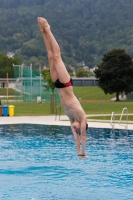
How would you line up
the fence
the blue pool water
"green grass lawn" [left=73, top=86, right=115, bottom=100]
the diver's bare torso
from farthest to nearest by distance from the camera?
"green grass lawn" [left=73, top=86, right=115, bottom=100], the fence, the blue pool water, the diver's bare torso

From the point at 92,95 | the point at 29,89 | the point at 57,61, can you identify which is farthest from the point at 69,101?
the point at 92,95

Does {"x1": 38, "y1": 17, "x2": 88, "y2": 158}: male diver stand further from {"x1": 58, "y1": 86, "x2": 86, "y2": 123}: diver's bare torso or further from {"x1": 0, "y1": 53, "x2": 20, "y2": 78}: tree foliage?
{"x1": 0, "y1": 53, "x2": 20, "y2": 78}: tree foliage

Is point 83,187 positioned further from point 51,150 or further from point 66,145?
point 66,145

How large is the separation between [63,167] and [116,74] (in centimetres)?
5704

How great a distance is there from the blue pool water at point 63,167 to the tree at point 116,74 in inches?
1785

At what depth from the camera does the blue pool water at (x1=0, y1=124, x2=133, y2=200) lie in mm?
12242

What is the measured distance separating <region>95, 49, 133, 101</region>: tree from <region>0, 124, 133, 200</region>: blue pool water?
45349mm

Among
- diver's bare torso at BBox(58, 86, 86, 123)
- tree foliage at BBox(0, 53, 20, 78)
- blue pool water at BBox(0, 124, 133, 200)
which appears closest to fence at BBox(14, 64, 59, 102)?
blue pool water at BBox(0, 124, 133, 200)

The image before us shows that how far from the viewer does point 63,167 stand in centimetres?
1576

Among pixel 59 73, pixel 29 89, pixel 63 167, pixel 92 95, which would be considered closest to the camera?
pixel 59 73

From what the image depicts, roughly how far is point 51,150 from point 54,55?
10.4 meters

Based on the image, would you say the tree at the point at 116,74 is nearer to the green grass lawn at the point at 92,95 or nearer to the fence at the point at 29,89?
the green grass lawn at the point at 92,95

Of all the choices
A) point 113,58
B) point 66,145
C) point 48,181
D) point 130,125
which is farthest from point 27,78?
point 48,181

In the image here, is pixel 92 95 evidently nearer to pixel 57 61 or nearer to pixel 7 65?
pixel 7 65
